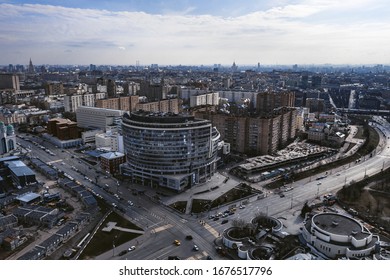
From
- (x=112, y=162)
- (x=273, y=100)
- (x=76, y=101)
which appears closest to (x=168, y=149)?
(x=112, y=162)

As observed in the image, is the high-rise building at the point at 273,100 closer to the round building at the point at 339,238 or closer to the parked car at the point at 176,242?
the round building at the point at 339,238

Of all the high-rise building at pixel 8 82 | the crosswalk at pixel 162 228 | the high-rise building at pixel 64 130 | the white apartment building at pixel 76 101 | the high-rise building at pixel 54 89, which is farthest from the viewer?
the high-rise building at pixel 54 89

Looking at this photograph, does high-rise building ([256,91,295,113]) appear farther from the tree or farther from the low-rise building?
the tree

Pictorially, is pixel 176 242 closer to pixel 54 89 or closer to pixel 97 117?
pixel 97 117

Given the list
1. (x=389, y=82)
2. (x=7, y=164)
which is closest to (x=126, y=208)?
(x=7, y=164)

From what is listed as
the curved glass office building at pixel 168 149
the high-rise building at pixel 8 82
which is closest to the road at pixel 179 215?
the curved glass office building at pixel 168 149

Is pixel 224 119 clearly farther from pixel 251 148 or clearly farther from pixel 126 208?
pixel 126 208
